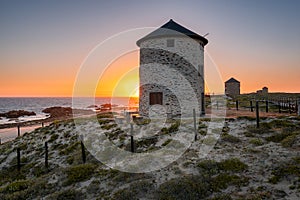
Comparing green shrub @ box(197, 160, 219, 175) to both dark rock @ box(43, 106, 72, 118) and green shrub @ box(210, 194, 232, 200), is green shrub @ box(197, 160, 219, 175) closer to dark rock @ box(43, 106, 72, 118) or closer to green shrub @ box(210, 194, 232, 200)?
green shrub @ box(210, 194, 232, 200)

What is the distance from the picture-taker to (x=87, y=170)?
10648 millimetres

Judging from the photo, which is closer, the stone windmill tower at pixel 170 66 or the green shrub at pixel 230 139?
the green shrub at pixel 230 139

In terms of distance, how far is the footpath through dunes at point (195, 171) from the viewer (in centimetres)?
789

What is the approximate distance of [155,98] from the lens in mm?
20891

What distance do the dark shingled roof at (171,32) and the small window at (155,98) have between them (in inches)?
201

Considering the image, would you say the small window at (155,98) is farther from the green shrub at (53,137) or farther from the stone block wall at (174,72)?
the green shrub at (53,137)

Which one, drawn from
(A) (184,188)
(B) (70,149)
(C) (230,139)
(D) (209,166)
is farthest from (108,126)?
(A) (184,188)

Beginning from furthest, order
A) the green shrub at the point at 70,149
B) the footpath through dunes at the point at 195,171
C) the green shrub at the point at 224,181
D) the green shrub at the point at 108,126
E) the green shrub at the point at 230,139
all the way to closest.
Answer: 1. the green shrub at the point at 108,126
2. the green shrub at the point at 70,149
3. the green shrub at the point at 230,139
4. the green shrub at the point at 224,181
5. the footpath through dunes at the point at 195,171

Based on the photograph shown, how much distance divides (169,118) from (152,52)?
616cm

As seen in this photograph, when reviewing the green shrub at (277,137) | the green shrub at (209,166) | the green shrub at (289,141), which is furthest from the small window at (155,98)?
the green shrub at (209,166)

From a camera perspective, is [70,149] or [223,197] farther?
[70,149]

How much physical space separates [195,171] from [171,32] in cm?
1416

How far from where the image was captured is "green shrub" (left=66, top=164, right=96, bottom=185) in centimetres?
998

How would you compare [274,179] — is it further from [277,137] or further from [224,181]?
[277,137]
